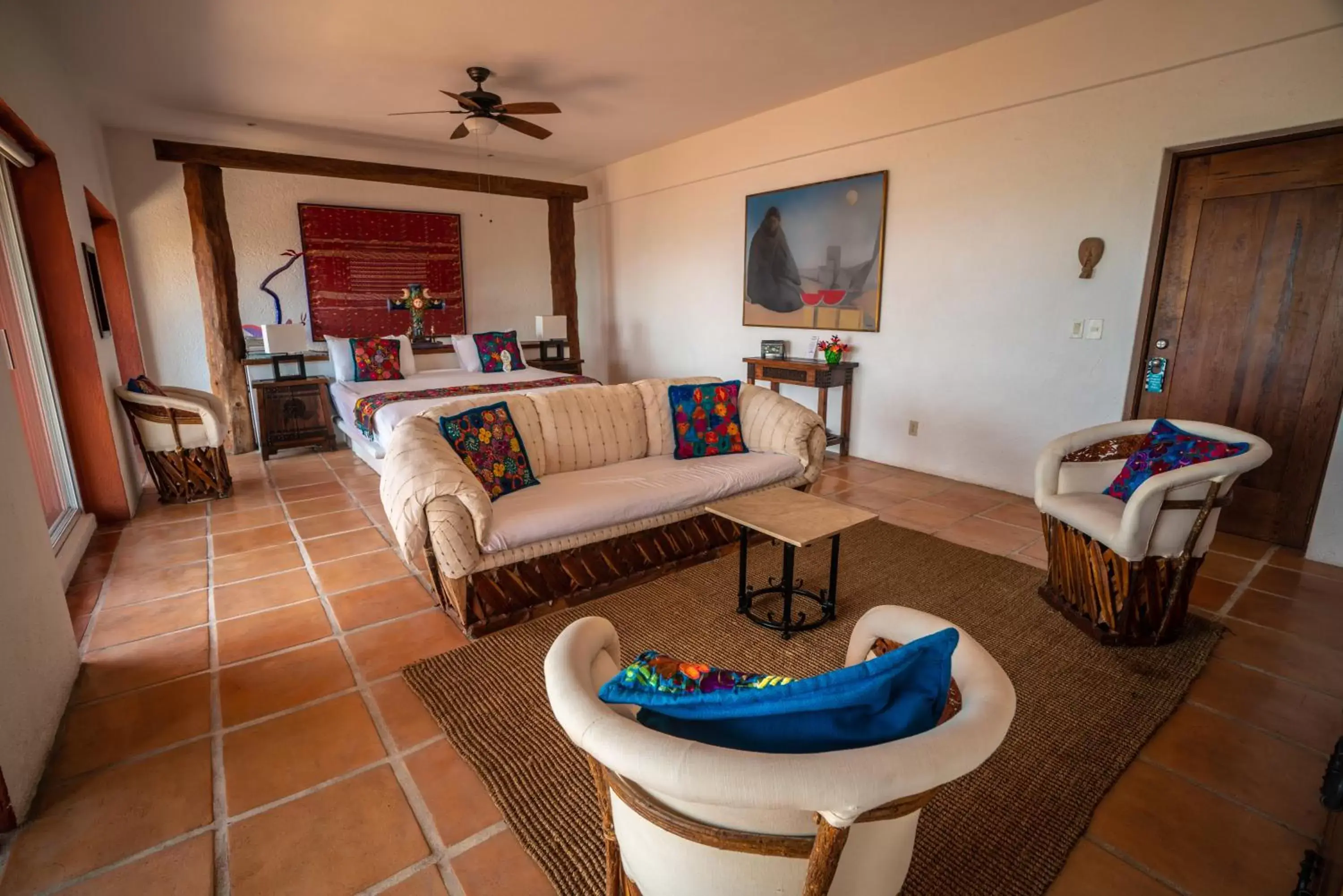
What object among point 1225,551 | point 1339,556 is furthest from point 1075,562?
point 1339,556

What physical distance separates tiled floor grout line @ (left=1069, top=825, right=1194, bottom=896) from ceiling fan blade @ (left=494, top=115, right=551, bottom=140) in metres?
4.45

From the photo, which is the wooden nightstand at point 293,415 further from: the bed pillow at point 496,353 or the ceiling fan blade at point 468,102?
the ceiling fan blade at point 468,102

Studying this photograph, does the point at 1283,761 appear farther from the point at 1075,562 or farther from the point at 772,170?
the point at 772,170

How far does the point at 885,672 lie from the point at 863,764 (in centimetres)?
12

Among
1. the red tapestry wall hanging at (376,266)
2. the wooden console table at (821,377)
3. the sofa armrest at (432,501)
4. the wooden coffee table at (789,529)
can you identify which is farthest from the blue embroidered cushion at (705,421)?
the red tapestry wall hanging at (376,266)

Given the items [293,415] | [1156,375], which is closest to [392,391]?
[293,415]

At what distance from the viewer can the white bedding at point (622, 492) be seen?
2.50m

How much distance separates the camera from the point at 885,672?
81 cm

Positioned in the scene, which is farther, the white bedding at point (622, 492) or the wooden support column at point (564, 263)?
the wooden support column at point (564, 263)

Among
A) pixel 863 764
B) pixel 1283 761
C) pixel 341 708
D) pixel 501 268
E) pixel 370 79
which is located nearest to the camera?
pixel 863 764

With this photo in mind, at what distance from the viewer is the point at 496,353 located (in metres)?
5.95

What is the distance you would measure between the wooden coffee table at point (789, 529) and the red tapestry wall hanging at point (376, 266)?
17.5 feet

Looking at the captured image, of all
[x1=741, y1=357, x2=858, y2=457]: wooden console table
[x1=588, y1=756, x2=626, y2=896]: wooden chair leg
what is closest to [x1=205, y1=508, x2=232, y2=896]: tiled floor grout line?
[x1=588, y1=756, x2=626, y2=896]: wooden chair leg

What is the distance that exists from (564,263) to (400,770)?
6137 millimetres
